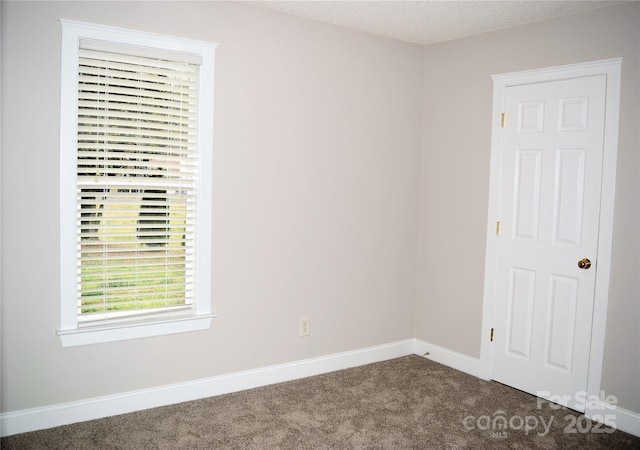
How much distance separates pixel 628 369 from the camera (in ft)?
10.5

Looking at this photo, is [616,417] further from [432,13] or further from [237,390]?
[432,13]

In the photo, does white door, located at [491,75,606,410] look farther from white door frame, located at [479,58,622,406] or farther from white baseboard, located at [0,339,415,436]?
white baseboard, located at [0,339,415,436]

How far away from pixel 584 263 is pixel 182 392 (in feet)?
8.85

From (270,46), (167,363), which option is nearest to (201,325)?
(167,363)

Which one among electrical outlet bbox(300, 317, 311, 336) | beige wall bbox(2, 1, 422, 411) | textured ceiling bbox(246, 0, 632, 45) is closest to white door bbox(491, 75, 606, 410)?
textured ceiling bbox(246, 0, 632, 45)

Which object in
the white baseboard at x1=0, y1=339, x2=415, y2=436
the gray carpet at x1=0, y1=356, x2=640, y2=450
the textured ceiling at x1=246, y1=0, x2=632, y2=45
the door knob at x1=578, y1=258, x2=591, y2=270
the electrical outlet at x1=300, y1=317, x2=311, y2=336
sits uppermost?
the textured ceiling at x1=246, y1=0, x2=632, y2=45

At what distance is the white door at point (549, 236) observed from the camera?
134 inches

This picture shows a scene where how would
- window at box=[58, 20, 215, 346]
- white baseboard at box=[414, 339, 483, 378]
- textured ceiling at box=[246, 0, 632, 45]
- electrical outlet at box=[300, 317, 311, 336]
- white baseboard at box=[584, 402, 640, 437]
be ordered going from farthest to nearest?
white baseboard at box=[414, 339, 483, 378] → electrical outlet at box=[300, 317, 311, 336] → textured ceiling at box=[246, 0, 632, 45] → white baseboard at box=[584, 402, 640, 437] → window at box=[58, 20, 215, 346]

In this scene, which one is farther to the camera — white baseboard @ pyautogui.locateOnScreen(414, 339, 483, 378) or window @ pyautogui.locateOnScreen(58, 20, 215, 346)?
white baseboard @ pyautogui.locateOnScreen(414, 339, 483, 378)

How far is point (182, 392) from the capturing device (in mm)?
3434

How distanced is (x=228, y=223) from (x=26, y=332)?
4.34ft

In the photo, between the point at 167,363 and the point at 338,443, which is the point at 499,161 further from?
the point at 167,363

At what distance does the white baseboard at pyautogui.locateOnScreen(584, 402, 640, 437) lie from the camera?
10.4 feet

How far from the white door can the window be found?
83.6 inches
